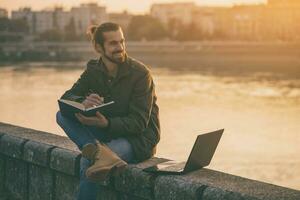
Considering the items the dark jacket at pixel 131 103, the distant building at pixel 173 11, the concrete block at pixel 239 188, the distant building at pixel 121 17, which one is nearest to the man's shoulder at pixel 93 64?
the dark jacket at pixel 131 103

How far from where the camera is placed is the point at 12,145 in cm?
328

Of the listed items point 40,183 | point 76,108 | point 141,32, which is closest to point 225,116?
point 40,183

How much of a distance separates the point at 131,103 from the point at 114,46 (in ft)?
0.81

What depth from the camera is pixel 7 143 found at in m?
3.31

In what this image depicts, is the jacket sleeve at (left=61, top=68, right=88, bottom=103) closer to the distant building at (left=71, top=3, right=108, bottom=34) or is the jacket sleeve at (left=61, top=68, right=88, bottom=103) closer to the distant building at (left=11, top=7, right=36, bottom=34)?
the distant building at (left=71, top=3, right=108, bottom=34)

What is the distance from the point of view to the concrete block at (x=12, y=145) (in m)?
3.22

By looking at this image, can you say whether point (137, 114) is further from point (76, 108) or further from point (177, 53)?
point (177, 53)

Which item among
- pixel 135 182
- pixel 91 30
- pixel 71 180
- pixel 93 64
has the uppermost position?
pixel 91 30

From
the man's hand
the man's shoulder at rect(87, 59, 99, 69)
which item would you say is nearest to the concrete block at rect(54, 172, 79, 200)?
the man's hand

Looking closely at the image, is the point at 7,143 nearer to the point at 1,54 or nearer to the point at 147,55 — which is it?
the point at 1,54

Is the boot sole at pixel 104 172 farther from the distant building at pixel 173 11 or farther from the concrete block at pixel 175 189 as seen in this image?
the distant building at pixel 173 11

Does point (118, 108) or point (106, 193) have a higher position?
point (118, 108)

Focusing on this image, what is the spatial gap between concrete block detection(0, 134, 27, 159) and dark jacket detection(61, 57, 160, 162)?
0.68m

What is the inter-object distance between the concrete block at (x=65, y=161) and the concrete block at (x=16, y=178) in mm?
306
